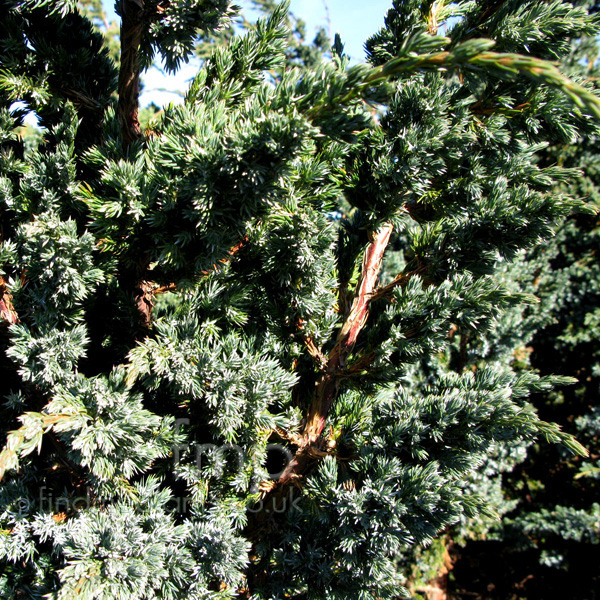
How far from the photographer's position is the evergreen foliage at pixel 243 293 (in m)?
1.23

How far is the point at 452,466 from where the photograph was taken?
1450 millimetres

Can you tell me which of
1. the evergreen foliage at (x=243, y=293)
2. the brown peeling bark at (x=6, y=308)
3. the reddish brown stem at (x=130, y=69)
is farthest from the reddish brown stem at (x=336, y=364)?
the brown peeling bark at (x=6, y=308)

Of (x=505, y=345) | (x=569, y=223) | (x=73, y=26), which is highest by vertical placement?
(x=569, y=223)

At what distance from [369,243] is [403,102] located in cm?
48

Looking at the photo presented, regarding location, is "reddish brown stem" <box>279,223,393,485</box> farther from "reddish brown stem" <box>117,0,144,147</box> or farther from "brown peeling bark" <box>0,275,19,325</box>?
"brown peeling bark" <box>0,275,19,325</box>

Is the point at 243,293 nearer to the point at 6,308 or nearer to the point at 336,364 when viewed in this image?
the point at 336,364

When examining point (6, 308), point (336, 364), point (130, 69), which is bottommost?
point (6, 308)

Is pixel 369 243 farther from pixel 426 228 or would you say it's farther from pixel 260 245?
pixel 260 245

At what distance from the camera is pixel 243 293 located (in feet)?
4.80

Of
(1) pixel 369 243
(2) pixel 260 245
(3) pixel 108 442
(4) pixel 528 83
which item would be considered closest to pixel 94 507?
(3) pixel 108 442

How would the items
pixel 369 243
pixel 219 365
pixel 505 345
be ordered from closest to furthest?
pixel 219 365
pixel 369 243
pixel 505 345

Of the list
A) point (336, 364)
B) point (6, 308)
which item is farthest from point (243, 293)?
point (6, 308)

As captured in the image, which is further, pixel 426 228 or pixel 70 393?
pixel 426 228

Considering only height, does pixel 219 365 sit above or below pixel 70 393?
above
